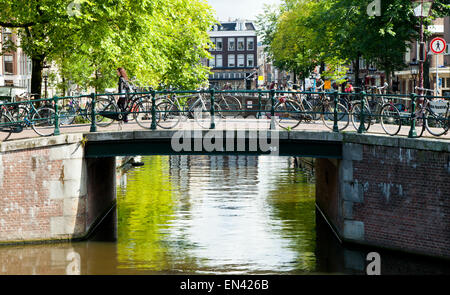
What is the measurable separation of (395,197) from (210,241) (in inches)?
193

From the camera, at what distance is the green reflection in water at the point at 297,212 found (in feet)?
56.0

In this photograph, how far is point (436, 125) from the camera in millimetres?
16891

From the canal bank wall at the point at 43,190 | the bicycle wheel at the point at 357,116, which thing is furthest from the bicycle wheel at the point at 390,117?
the canal bank wall at the point at 43,190

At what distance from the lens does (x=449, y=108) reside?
53.8ft

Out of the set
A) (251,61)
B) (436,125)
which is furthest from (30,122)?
(251,61)

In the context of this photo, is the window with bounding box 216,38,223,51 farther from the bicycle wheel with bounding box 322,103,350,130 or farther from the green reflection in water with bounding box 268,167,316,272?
the bicycle wheel with bounding box 322,103,350,130

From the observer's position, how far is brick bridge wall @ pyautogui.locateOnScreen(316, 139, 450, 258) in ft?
50.8

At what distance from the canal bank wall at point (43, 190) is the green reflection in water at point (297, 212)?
5.53 m

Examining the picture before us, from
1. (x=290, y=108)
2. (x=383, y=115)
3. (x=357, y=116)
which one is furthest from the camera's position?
(x=290, y=108)

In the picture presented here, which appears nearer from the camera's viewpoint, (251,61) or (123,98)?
(123,98)

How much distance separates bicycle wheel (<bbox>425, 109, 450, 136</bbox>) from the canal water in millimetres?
2910

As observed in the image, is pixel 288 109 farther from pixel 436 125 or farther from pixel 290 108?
pixel 436 125

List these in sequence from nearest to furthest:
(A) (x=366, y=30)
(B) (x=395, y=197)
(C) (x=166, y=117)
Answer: (B) (x=395, y=197), (C) (x=166, y=117), (A) (x=366, y=30)

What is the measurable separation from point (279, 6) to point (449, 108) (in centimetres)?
4614
